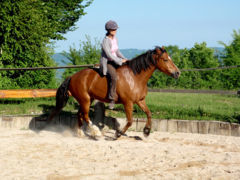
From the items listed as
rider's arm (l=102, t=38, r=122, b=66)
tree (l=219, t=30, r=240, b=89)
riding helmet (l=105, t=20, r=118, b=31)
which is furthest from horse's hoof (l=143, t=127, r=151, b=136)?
tree (l=219, t=30, r=240, b=89)

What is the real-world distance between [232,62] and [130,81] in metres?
27.8

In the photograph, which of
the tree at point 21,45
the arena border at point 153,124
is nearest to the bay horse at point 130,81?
the arena border at point 153,124

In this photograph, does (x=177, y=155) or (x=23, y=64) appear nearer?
(x=177, y=155)

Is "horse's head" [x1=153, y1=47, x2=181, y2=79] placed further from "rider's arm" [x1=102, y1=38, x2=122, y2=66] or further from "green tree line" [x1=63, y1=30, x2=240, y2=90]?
"green tree line" [x1=63, y1=30, x2=240, y2=90]

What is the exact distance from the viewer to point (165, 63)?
746 cm

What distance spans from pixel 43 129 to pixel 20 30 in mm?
4177

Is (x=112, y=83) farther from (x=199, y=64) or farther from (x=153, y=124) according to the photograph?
(x=199, y=64)

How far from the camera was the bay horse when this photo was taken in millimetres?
7496

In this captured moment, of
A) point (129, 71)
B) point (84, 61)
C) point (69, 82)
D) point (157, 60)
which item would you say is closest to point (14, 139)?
point (69, 82)

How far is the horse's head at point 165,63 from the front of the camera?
7.41 m

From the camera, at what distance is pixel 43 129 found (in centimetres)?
905

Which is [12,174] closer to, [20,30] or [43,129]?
[43,129]

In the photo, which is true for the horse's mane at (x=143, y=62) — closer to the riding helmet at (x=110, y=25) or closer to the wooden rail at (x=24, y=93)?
the riding helmet at (x=110, y=25)

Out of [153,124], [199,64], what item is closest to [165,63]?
[153,124]
